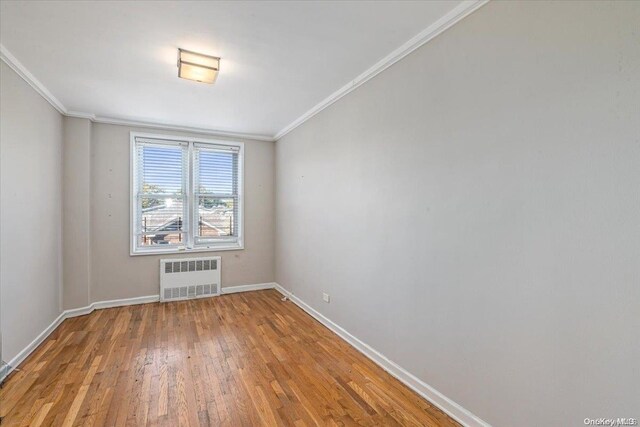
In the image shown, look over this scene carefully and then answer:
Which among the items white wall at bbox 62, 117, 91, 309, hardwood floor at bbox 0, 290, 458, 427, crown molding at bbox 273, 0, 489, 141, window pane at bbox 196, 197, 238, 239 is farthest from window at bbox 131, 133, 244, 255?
Answer: crown molding at bbox 273, 0, 489, 141

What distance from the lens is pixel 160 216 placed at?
4566 millimetres

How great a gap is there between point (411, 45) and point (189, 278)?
430 cm

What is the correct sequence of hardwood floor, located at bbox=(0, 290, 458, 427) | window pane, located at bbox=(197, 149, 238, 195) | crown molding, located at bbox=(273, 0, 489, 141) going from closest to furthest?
crown molding, located at bbox=(273, 0, 489, 141), hardwood floor, located at bbox=(0, 290, 458, 427), window pane, located at bbox=(197, 149, 238, 195)

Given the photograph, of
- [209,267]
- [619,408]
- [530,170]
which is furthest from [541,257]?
[209,267]

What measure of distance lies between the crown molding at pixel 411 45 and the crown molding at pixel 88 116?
6.21 feet

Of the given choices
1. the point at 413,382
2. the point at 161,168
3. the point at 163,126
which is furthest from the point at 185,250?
the point at 413,382

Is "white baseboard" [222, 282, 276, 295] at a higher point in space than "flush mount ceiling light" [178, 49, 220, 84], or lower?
lower

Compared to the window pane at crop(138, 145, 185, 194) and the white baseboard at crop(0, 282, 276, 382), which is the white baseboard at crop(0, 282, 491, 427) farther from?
the window pane at crop(138, 145, 185, 194)

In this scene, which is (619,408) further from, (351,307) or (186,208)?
(186,208)

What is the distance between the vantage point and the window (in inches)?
174

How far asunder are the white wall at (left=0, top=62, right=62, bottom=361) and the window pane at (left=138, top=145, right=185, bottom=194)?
98 centimetres

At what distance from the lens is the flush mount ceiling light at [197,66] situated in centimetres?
245

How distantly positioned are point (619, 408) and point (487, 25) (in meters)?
2.06

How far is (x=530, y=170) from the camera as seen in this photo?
156cm
